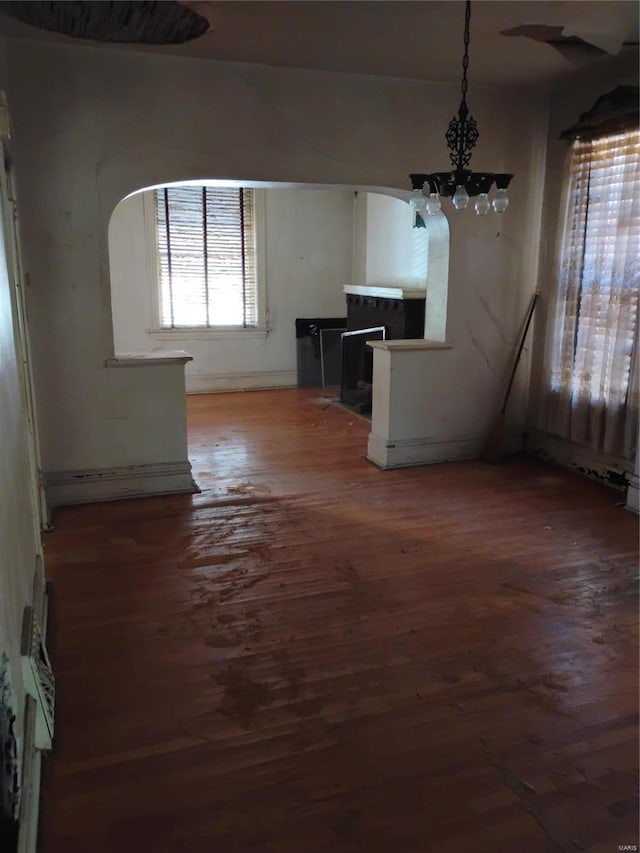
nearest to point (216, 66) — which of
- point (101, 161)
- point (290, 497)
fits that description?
point (101, 161)

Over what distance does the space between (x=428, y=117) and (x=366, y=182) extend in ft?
2.08

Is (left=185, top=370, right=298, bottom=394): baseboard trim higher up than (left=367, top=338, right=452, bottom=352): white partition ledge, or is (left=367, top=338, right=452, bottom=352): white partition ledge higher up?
(left=367, top=338, right=452, bottom=352): white partition ledge

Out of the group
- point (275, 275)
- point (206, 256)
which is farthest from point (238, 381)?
point (206, 256)

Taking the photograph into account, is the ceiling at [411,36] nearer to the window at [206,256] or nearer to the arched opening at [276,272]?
the arched opening at [276,272]

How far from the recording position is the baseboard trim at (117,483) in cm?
420

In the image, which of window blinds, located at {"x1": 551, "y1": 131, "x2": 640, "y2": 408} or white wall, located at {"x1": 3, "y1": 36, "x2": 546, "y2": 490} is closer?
white wall, located at {"x1": 3, "y1": 36, "x2": 546, "y2": 490}

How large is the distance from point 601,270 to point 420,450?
1775mm

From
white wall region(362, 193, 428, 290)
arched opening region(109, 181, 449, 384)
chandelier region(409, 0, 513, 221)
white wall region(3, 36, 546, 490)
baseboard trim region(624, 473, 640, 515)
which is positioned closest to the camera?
chandelier region(409, 0, 513, 221)

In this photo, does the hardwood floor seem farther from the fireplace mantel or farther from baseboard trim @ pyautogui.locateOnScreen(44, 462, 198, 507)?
the fireplace mantel

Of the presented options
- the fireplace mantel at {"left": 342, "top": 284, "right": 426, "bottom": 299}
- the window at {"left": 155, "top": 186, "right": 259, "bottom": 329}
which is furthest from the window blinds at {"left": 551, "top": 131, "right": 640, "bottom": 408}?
the window at {"left": 155, "top": 186, "right": 259, "bottom": 329}

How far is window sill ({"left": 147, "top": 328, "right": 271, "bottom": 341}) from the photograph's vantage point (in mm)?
7586

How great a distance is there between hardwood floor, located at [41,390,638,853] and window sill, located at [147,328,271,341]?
367cm

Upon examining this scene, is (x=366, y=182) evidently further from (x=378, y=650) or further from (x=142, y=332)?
(x=142, y=332)

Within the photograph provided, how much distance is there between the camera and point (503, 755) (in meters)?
2.05
